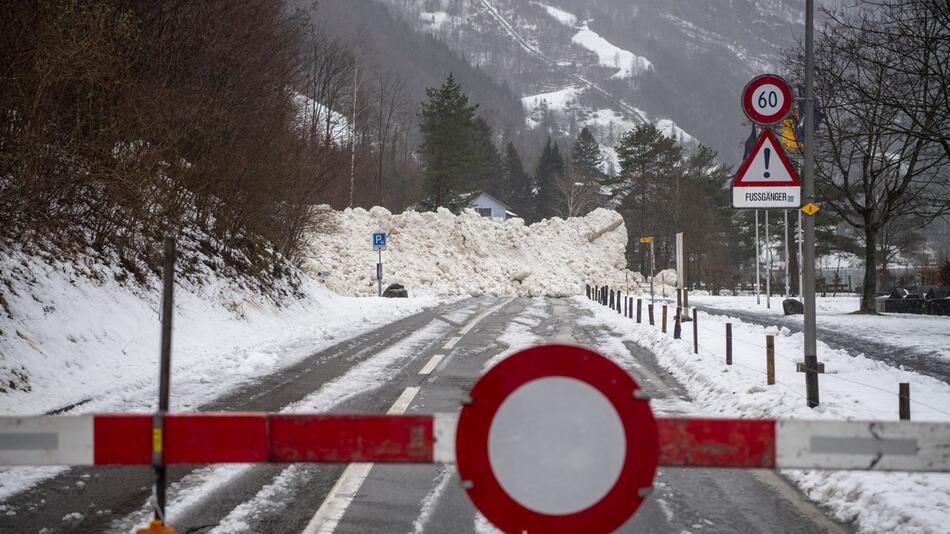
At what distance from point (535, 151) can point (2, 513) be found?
136765mm

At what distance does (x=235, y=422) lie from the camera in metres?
2.46

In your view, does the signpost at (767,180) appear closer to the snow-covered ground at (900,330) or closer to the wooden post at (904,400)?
the wooden post at (904,400)

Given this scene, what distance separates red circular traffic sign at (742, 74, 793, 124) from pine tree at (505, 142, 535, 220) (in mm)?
89076

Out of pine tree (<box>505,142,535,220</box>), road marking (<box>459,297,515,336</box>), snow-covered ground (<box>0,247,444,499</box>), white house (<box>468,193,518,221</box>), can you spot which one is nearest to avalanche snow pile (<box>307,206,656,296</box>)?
road marking (<box>459,297,515,336</box>)

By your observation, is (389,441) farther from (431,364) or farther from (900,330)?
(900,330)

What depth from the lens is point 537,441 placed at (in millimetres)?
2297

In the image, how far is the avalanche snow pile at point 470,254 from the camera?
133ft

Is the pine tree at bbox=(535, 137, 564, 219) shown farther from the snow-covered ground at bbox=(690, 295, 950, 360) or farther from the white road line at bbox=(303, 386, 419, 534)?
the white road line at bbox=(303, 386, 419, 534)

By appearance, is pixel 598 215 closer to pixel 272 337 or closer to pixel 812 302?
pixel 272 337

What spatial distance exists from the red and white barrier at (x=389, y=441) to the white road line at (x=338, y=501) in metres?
1.77

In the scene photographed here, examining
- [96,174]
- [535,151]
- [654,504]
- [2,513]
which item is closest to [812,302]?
[654,504]

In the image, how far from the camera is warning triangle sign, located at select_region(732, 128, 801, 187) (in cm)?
841

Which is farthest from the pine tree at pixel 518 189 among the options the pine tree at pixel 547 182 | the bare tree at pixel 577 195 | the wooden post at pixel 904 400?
the wooden post at pixel 904 400

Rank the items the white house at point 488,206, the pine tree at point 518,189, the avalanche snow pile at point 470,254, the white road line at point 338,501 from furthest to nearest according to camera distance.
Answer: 1. the pine tree at point 518,189
2. the white house at point 488,206
3. the avalanche snow pile at point 470,254
4. the white road line at point 338,501
